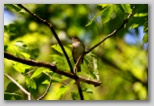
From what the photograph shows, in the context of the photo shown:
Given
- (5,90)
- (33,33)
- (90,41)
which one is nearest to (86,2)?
(90,41)

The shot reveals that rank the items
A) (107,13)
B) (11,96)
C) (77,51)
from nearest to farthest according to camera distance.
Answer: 1. (107,13)
2. (77,51)
3. (11,96)

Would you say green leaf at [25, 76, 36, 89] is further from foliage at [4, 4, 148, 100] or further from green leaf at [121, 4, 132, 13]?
green leaf at [121, 4, 132, 13]

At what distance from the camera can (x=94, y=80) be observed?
1.98 meters

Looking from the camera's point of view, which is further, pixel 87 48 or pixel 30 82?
pixel 87 48

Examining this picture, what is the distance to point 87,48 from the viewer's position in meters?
2.29

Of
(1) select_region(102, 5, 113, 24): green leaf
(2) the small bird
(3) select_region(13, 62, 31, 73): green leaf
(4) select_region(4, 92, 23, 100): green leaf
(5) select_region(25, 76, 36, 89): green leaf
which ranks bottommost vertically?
(4) select_region(4, 92, 23, 100): green leaf

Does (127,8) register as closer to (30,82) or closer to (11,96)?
(30,82)

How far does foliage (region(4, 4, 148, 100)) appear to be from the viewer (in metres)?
1.92

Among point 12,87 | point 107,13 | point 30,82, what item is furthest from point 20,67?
point 107,13

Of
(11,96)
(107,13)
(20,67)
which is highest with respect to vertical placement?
(107,13)

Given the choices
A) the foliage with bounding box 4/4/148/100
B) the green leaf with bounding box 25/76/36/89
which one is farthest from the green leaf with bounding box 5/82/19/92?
the green leaf with bounding box 25/76/36/89

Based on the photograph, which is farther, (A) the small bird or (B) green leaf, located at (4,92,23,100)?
(B) green leaf, located at (4,92,23,100)

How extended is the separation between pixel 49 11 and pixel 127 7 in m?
1.52

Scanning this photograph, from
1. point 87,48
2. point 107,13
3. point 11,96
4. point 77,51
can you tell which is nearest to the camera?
point 107,13
